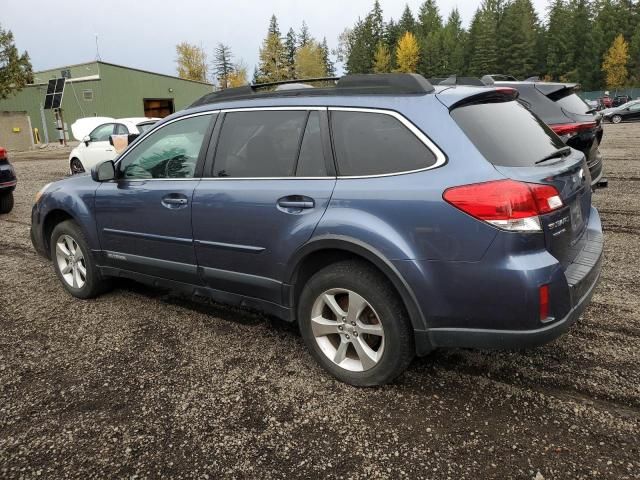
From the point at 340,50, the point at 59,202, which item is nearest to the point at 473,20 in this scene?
the point at 340,50

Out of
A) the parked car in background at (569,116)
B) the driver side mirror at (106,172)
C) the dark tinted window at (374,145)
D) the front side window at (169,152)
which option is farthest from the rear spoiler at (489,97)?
the parked car in background at (569,116)

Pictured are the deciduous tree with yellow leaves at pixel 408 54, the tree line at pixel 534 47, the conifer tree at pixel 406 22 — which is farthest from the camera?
the conifer tree at pixel 406 22

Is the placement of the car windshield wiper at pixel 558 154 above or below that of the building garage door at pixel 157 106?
below

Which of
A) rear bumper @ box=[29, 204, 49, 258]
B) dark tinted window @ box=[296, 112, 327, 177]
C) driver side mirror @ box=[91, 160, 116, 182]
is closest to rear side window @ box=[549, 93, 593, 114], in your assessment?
dark tinted window @ box=[296, 112, 327, 177]

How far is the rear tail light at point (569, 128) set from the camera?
20.1ft

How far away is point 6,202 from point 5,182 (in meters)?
0.44

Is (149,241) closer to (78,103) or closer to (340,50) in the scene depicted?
(78,103)

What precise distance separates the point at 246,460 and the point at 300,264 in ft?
3.71

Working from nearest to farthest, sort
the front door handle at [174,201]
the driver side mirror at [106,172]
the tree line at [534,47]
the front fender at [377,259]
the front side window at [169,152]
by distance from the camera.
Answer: the front fender at [377,259] < the front door handle at [174,201] < the front side window at [169,152] < the driver side mirror at [106,172] < the tree line at [534,47]

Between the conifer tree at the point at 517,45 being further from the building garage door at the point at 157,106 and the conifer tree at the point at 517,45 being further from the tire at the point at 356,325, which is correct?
the tire at the point at 356,325

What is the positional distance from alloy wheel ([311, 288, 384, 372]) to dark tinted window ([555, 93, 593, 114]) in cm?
496

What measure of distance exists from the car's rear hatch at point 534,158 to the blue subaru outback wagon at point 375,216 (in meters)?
0.01

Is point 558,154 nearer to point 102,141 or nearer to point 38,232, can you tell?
point 38,232

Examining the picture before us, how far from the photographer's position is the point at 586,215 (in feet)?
10.3
